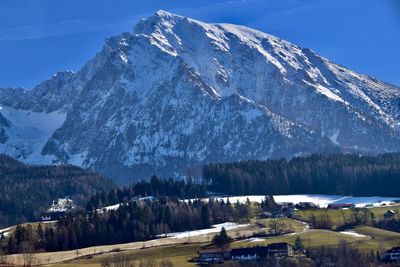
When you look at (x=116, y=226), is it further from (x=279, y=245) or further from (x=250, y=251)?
(x=279, y=245)

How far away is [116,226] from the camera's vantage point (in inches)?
7205

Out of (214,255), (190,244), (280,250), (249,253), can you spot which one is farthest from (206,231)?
(249,253)

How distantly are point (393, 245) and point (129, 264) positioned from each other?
135 ft

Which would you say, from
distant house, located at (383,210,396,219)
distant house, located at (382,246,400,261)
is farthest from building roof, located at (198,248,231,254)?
distant house, located at (383,210,396,219)

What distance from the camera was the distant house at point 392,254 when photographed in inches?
5497

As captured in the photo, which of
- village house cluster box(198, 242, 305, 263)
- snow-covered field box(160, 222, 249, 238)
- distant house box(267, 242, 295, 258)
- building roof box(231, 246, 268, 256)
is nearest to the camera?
village house cluster box(198, 242, 305, 263)

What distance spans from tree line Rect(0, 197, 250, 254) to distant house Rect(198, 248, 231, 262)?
2893cm

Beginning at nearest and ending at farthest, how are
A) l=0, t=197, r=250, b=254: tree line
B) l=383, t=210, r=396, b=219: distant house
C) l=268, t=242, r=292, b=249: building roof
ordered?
l=268, t=242, r=292, b=249: building roof, l=0, t=197, r=250, b=254: tree line, l=383, t=210, r=396, b=219: distant house

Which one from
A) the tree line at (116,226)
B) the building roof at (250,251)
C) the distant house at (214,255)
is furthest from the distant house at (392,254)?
the tree line at (116,226)

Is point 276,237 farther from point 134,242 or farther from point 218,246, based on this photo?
point 134,242

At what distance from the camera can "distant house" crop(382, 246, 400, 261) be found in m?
140

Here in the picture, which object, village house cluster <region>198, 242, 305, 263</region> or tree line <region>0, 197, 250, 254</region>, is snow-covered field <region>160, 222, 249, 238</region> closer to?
tree line <region>0, 197, 250, 254</region>

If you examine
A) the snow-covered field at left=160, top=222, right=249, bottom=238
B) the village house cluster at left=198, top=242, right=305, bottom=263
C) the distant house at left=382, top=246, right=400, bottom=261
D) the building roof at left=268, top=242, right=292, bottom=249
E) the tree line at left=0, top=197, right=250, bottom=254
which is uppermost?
the tree line at left=0, top=197, right=250, bottom=254

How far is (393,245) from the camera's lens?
495ft
